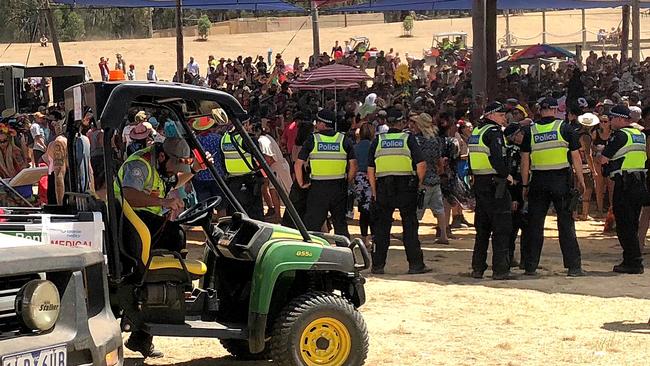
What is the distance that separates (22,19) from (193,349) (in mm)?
51316

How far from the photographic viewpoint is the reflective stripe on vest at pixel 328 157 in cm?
1094

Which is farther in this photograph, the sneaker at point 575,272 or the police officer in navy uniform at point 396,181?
the sneaker at point 575,272

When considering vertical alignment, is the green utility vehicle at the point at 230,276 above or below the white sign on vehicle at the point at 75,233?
below

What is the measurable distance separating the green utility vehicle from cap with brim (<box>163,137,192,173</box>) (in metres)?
0.11

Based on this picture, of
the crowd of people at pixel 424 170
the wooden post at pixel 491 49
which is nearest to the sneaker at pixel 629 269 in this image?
the crowd of people at pixel 424 170

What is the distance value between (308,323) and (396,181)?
441 centimetres

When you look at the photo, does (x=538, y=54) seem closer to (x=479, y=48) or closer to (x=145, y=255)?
(x=479, y=48)

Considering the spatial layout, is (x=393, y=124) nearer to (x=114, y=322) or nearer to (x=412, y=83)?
(x=114, y=322)

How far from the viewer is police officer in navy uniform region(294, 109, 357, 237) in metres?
10.9

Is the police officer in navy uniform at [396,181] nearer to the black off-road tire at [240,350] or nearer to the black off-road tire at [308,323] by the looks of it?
the black off-road tire at [240,350]

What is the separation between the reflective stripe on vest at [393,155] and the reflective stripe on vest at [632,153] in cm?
220

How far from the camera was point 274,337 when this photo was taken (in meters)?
6.76

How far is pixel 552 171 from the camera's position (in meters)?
10.7

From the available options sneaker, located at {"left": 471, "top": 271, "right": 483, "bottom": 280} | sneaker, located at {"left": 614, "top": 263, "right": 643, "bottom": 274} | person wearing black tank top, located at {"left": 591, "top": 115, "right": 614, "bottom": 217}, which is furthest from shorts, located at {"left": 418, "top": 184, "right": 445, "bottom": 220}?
sneaker, located at {"left": 614, "top": 263, "right": 643, "bottom": 274}
